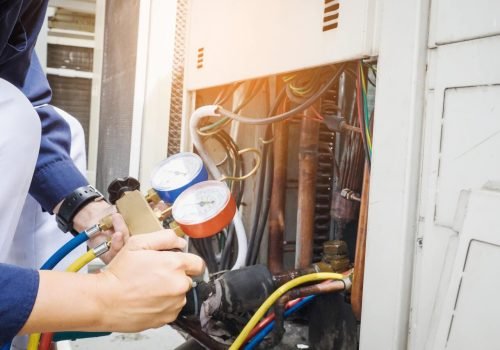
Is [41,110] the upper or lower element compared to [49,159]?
upper

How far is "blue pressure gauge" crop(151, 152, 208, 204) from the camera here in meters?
1.01

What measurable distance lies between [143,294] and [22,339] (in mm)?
742

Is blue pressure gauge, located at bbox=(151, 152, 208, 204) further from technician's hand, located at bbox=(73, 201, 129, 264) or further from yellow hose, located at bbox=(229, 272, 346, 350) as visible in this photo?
yellow hose, located at bbox=(229, 272, 346, 350)

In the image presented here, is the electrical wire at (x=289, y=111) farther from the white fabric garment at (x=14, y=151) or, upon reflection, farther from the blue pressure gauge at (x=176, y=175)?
the white fabric garment at (x=14, y=151)

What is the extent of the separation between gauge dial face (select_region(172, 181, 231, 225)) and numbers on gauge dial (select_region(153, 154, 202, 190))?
8 centimetres

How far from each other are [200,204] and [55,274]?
1.19ft

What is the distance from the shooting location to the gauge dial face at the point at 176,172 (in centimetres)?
103

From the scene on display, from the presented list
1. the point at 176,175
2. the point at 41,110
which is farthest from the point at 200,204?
the point at 41,110

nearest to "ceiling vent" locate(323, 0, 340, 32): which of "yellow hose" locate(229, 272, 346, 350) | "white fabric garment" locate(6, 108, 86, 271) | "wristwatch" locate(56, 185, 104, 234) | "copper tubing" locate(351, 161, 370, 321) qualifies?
"copper tubing" locate(351, 161, 370, 321)

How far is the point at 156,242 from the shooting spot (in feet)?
2.12

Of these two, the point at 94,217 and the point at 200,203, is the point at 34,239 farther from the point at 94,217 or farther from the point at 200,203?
the point at 200,203

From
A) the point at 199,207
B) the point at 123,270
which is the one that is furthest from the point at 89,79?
the point at 123,270

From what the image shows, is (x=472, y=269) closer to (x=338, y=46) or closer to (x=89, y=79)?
(x=338, y=46)

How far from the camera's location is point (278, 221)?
139 cm
